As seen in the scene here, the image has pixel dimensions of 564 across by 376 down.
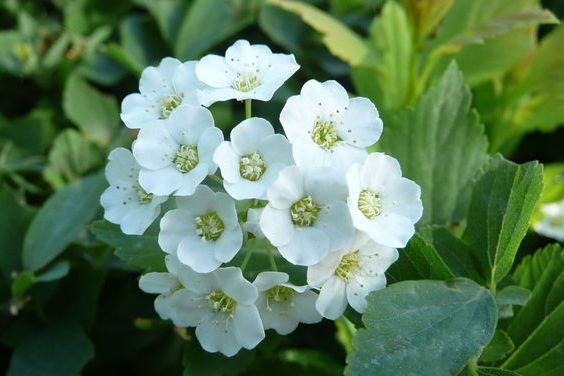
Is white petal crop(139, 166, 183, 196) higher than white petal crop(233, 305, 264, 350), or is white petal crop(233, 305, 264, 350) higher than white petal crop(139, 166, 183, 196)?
white petal crop(139, 166, 183, 196)

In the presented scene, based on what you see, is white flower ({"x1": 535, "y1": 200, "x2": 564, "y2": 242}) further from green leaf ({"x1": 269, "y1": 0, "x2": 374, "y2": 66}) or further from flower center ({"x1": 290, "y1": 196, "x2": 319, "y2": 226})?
flower center ({"x1": 290, "y1": 196, "x2": 319, "y2": 226})

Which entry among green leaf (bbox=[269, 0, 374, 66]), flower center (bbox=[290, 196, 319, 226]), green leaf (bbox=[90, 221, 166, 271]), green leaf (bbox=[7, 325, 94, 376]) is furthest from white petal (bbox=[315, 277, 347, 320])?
green leaf (bbox=[269, 0, 374, 66])

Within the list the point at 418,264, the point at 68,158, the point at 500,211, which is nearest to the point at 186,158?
the point at 418,264

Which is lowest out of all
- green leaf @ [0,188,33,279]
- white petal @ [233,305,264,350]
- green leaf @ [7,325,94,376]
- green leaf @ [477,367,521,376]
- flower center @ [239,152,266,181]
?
green leaf @ [7,325,94,376]

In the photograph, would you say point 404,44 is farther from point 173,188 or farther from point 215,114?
point 173,188

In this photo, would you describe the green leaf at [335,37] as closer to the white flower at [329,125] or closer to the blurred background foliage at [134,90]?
the blurred background foliage at [134,90]

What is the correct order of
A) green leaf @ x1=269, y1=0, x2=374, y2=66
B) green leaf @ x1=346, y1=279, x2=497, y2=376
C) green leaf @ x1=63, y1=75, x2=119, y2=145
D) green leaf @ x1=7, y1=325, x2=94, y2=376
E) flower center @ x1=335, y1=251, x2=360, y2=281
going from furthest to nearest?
green leaf @ x1=63, y1=75, x2=119, y2=145 → green leaf @ x1=269, y1=0, x2=374, y2=66 → green leaf @ x1=7, y1=325, x2=94, y2=376 → flower center @ x1=335, y1=251, x2=360, y2=281 → green leaf @ x1=346, y1=279, x2=497, y2=376

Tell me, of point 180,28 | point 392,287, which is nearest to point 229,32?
point 180,28

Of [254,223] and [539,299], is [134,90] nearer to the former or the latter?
[254,223]
